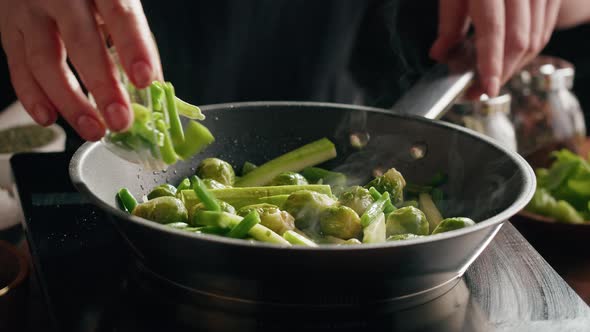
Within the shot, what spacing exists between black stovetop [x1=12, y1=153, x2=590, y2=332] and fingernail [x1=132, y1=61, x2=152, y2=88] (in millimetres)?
402

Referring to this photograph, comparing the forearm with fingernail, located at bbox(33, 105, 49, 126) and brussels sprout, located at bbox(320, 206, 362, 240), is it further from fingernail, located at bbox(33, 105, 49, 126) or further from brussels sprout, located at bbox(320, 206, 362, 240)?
fingernail, located at bbox(33, 105, 49, 126)

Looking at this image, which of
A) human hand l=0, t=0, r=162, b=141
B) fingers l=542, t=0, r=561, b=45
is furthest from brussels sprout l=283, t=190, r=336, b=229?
fingers l=542, t=0, r=561, b=45

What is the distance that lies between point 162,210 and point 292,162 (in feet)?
1.42

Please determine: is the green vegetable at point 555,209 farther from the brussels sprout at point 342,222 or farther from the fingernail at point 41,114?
the fingernail at point 41,114

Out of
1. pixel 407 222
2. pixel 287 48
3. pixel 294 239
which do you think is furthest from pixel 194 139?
pixel 287 48

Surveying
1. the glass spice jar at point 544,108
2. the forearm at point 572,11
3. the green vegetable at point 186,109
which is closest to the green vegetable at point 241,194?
Result: the green vegetable at point 186,109

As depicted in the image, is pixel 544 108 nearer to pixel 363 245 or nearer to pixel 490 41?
pixel 490 41

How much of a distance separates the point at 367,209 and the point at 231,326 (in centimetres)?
43

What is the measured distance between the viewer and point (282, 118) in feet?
5.97

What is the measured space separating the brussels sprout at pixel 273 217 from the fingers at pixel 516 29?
3.19 ft

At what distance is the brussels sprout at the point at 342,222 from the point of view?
4.71 feet

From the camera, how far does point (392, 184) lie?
1.66 metres

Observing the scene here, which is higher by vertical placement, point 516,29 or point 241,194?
point 516,29

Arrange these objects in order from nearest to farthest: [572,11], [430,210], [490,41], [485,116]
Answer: [430,210], [490,41], [485,116], [572,11]
